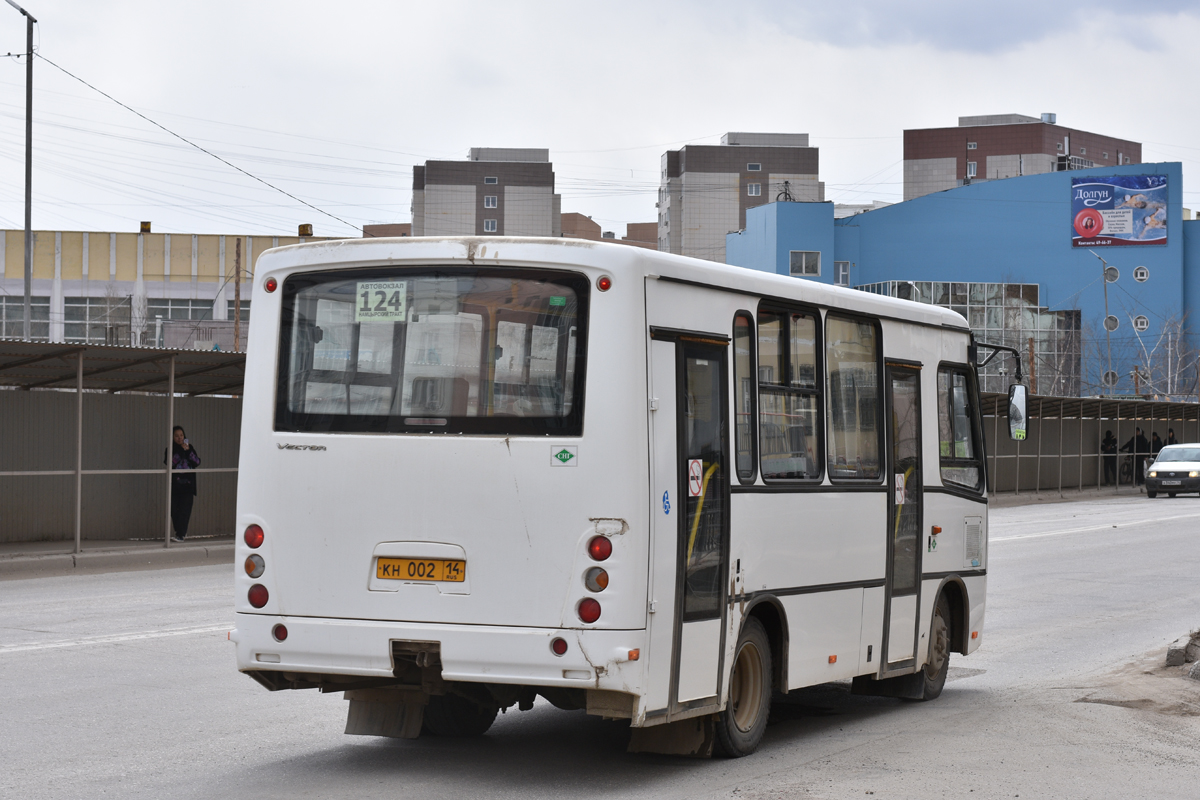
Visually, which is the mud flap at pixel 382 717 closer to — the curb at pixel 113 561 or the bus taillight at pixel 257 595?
the bus taillight at pixel 257 595

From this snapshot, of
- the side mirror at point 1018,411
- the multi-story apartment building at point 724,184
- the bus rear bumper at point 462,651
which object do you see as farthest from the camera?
the multi-story apartment building at point 724,184

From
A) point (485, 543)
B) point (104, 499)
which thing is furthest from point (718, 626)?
point (104, 499)

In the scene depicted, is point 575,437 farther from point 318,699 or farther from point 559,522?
point 318,699

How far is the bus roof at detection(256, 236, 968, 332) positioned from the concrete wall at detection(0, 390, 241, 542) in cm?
1684

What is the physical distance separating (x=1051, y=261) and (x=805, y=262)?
49.2 feet

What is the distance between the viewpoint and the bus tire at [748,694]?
25.6 feet

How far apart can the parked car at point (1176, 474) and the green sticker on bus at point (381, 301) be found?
4392 cm

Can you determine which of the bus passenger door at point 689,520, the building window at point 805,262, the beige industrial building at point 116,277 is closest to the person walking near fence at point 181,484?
the bus passenger door at point 689,520

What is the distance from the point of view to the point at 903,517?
9.52 meters

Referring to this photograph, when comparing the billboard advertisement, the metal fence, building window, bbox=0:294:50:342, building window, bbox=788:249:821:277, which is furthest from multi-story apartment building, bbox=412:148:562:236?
the metal fence

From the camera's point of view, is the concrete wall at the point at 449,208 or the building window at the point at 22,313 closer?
the building window at the point at 22,313

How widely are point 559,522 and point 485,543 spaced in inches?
14.9

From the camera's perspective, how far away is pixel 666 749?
25.2 ft

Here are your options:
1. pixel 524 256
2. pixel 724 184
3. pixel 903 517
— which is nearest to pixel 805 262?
pixel 724 184
